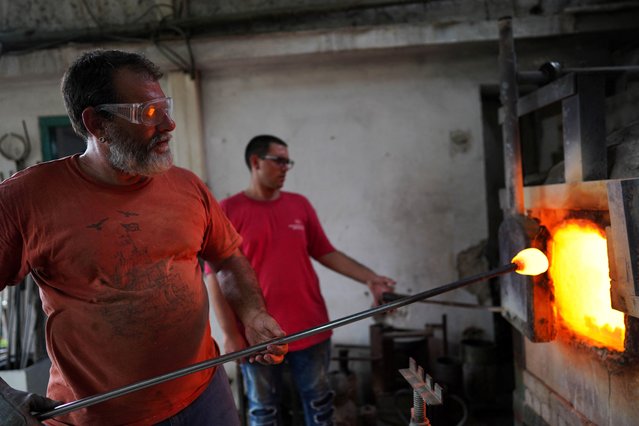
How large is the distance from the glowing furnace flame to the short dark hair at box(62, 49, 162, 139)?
2079 mm

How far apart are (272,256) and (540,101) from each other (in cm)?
182

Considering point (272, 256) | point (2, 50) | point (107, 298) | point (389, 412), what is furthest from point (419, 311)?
point (2, 50)

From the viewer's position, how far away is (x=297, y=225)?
9.53 feet

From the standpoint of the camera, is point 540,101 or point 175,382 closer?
point 175,382

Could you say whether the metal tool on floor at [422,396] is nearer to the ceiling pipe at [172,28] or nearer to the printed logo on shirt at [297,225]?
the printed logo on shirt at [297,225]

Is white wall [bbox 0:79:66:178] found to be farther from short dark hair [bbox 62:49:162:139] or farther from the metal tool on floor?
the metal tool on floor

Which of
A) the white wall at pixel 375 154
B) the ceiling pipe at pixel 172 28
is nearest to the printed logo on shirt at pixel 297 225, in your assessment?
the white wall at pixel 375 154

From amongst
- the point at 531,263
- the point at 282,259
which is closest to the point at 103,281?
the point at 282,259

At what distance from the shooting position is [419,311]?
13.7ft

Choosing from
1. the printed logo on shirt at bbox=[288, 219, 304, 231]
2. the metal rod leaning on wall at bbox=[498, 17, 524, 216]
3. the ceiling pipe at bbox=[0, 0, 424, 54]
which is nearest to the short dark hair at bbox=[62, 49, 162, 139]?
the printed logo on shirt at bbox=[288, 219, 304, 231]

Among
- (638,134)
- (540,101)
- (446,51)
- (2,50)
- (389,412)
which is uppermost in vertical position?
(2,50)

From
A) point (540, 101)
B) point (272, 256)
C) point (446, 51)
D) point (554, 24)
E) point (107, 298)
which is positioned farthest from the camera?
point (446, 51)

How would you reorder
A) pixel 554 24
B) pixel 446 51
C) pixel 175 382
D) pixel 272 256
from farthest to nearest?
1. pixel 446 51
2. pixel 554 24
3. pixel 272 256
4. pixel 175 382

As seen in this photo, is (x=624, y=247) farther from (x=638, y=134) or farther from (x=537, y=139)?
(x=537, y=139)
